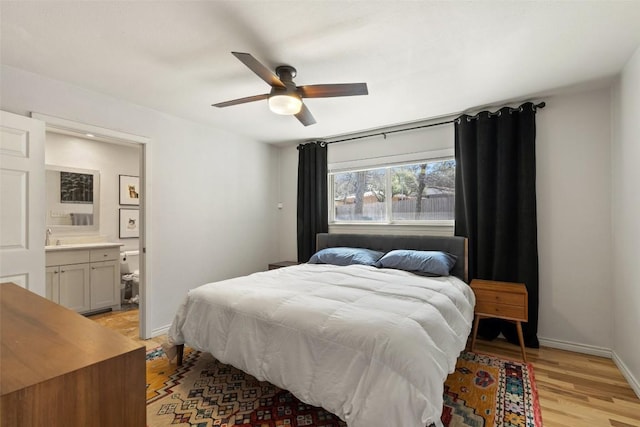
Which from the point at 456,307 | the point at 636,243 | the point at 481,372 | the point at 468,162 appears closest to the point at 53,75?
the point at 456,307

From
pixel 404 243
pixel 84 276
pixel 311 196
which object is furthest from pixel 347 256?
pixel 84 276

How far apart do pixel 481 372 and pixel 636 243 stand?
4.91 feet

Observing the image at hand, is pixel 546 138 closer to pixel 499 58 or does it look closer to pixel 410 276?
pixel 499 58

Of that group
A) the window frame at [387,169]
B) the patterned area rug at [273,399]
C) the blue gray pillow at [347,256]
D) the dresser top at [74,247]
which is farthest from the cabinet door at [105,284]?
the window frame at [387,169]

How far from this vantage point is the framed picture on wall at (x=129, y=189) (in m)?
4.91

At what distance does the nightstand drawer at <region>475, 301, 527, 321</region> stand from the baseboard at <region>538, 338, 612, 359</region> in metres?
0.68

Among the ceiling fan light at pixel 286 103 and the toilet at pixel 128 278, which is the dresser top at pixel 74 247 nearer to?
the toilet at pixel 128 278

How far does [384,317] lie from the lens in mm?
1757

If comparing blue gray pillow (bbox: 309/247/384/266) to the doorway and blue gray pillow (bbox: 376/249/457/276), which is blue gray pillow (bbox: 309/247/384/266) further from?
the doorway

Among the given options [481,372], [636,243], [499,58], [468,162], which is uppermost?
[499,58]

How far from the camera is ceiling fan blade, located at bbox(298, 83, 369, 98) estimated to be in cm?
214

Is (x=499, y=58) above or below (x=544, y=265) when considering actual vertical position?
above

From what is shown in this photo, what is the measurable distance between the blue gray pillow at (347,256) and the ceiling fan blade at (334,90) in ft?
6.18

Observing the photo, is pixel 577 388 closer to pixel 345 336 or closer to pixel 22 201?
pixel 345 336
